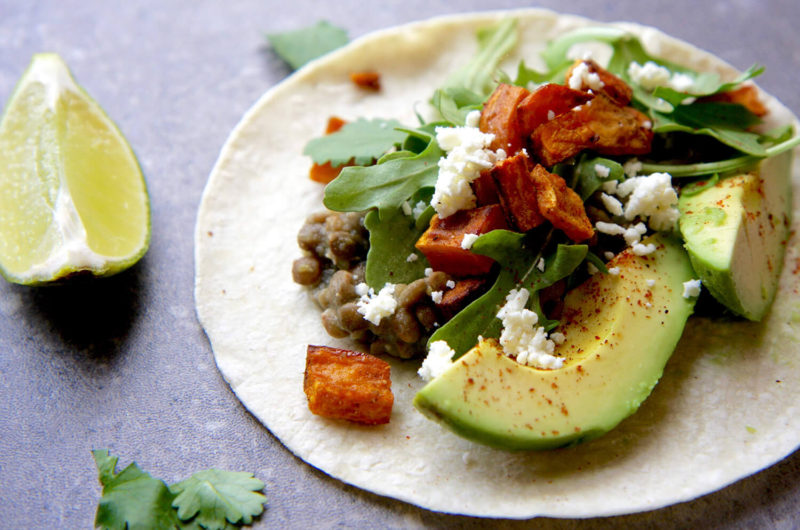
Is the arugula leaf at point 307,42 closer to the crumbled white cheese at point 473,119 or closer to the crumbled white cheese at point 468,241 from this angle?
the crumbled white cheese at point 473,119

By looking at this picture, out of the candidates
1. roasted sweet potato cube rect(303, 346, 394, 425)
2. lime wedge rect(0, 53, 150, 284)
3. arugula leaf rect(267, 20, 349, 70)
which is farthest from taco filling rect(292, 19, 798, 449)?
arugula leaf rect(267, 20, 349, 70)

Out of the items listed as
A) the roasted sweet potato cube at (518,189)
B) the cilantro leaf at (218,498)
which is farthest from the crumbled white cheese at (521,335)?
the cilantro leaf at (218,498)

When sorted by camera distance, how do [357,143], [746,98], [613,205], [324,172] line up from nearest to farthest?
1. [613,205]
2. [357,143]
3. [324,172]
4. [746,98]

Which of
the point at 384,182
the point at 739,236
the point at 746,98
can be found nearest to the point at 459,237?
the point at 384,182

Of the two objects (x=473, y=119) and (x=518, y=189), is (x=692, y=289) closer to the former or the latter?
(x=518, y=189)

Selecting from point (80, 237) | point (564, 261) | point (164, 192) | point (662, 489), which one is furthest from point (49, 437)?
point (662, 489)

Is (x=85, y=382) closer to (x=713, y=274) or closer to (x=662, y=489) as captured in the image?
(x=662, y=489)

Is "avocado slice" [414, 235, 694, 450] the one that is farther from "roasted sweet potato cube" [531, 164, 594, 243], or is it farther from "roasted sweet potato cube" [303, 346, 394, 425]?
"roasted sweet potato cube" [303, 346, 394, 425]

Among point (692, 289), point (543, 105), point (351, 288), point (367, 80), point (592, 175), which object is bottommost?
point (351, 288)
